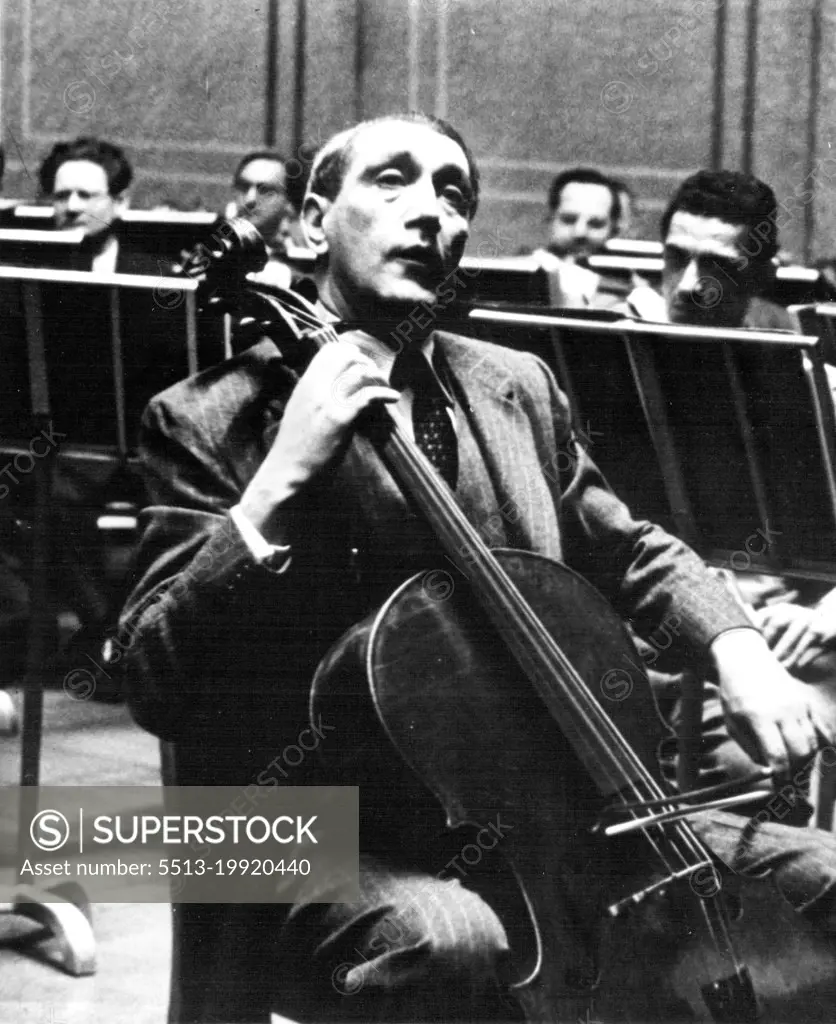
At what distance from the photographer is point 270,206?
2441 mm

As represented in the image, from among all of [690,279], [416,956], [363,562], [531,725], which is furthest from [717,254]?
[416,956]

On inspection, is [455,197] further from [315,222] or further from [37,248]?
[37,248]

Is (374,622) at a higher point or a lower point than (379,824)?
higher

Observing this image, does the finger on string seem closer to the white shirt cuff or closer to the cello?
the cello

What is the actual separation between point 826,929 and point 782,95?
64.1 inches

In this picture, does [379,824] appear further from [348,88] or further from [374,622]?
[348,88]

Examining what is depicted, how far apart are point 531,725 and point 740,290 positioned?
1.17 meters

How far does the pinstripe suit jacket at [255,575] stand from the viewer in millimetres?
2189

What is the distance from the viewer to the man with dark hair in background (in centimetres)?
273

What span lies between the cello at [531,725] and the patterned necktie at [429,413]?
0.08 metres

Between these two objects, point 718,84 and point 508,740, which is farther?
point 718,84

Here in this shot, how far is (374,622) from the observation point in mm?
2094

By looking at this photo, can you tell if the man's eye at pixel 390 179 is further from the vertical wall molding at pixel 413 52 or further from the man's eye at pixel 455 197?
the vertical wall molding at pixel 413 52

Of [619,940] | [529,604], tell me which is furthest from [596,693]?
[619,940]
